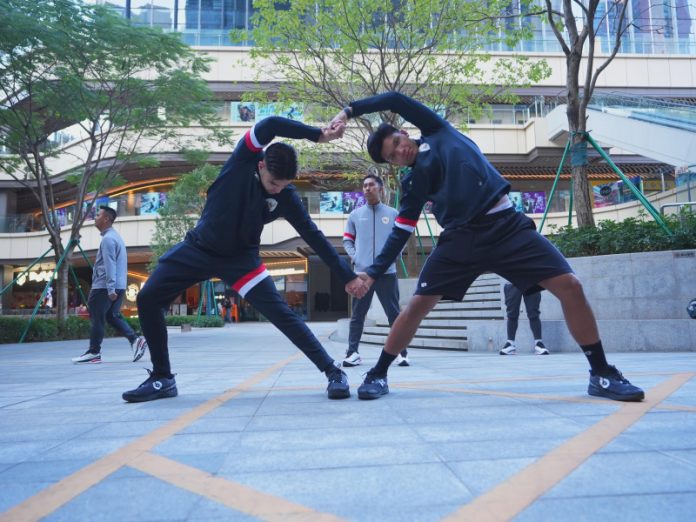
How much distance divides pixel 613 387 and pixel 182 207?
23136mm

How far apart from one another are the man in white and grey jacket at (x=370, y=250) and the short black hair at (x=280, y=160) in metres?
2.44

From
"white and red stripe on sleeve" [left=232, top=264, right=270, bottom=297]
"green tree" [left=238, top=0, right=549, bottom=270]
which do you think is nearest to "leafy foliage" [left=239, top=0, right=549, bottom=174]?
"green tree" [left=238, top=0, right=549, bottom=270]

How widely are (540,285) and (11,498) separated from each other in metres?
2.60

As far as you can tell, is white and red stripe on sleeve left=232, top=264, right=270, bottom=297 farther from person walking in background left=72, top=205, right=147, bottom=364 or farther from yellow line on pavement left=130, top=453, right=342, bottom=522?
person walking in background left=72, top=205, right=147, bottom=364

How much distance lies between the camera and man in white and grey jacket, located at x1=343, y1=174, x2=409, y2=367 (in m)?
5.59

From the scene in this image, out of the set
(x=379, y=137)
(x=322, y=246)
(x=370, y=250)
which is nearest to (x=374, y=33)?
(x=370, y=250)

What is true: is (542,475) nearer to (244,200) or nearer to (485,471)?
(485,471)

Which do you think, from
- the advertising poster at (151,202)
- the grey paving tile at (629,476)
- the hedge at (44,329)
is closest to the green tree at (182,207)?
the advertising poster at (151,202)

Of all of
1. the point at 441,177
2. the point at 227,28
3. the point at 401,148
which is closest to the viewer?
the point at 441,177

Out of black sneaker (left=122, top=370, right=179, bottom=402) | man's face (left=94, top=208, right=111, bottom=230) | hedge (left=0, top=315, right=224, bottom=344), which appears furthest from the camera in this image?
hedge (left=0, top=315, right=224, bottom=344)

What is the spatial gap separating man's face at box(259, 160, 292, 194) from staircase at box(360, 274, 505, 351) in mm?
5210

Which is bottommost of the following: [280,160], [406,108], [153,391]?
[153,391]

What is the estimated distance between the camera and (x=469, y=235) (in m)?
2.95

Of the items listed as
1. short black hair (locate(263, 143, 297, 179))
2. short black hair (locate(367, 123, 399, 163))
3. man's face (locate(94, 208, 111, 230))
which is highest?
short black hair (locate(367, 123, 399, 163))
